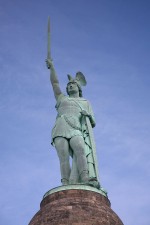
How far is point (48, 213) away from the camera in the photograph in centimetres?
1170

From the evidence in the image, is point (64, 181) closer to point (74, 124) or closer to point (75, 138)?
point (75, 138)

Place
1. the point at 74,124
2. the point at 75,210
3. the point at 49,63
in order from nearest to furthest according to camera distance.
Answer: the point at 75,210 < the point at 74,124 < the point at 49,63

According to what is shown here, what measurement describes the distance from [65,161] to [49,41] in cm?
585

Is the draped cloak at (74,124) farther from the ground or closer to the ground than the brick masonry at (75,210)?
farther from the ground

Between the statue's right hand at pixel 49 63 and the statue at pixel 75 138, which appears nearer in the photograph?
the statue at pixel 75 138

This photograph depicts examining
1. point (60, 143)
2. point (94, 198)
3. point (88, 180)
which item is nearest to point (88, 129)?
point (60, 143)

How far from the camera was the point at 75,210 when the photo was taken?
11.5 m

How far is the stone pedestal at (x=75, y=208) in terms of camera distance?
11281mm

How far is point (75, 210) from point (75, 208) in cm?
7

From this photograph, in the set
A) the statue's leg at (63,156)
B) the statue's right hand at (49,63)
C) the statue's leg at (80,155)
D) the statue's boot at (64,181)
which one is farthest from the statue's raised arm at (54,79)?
the statue's boot at (64,181)

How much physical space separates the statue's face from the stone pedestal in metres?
5.11

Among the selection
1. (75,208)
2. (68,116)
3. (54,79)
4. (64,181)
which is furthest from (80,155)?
(54,79)

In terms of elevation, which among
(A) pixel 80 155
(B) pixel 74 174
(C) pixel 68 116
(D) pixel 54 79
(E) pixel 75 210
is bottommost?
(E) pixel 75 210

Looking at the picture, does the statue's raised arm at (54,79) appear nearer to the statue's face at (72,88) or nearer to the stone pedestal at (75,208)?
the statue's face at (72,88)
